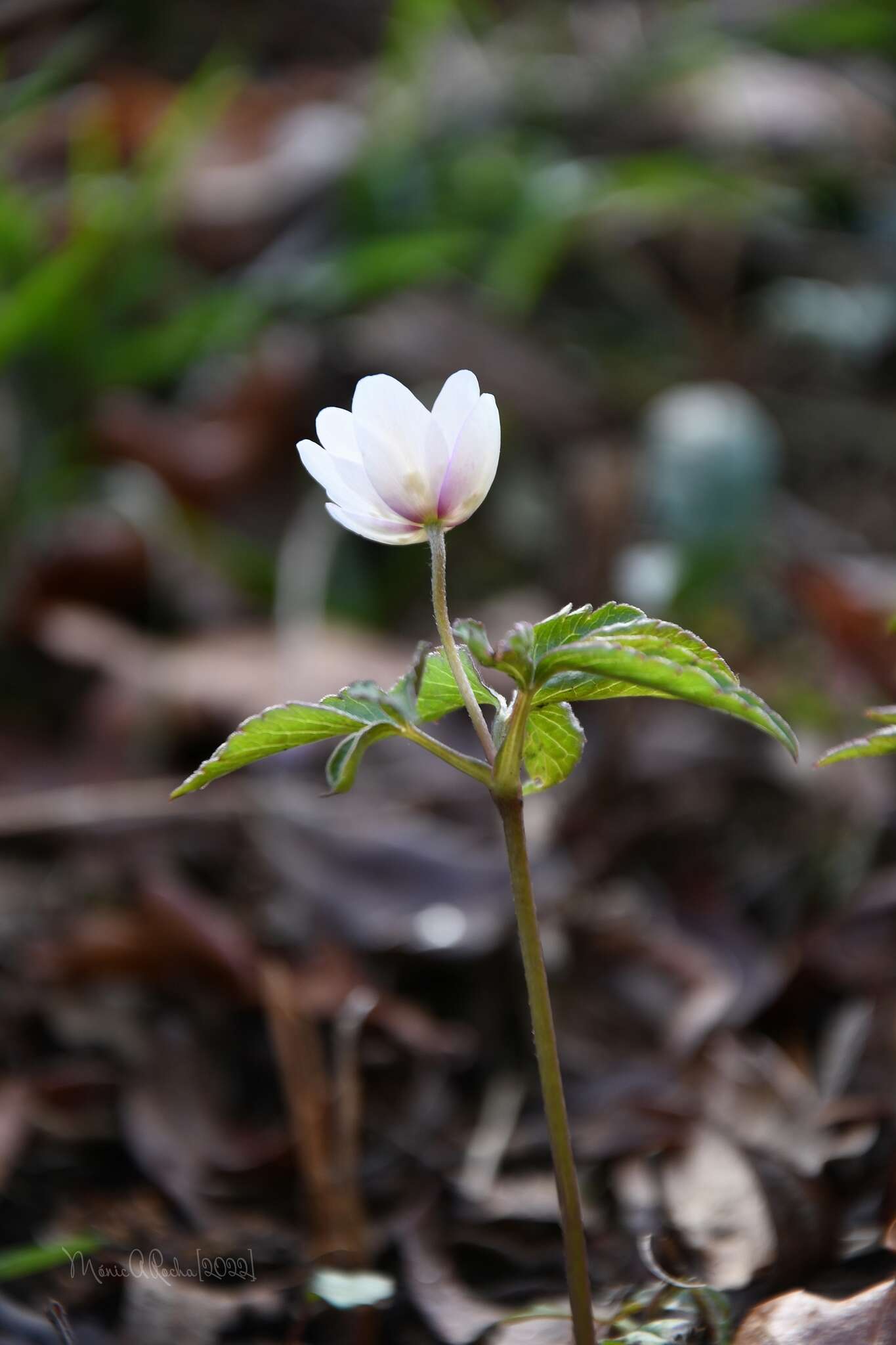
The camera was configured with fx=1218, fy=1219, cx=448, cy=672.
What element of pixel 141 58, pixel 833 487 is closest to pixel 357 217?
pixel 833 487

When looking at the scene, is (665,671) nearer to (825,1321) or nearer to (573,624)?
(573,624)

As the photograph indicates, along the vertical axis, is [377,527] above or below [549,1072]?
above

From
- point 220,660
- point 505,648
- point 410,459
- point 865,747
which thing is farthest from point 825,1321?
point 220,660

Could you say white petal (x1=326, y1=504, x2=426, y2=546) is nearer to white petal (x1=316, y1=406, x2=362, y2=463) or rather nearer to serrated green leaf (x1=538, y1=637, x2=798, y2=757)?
white petal (x1=316, y1=406, x2=362, y2=463)

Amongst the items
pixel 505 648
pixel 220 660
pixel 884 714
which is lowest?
pixel 220 660

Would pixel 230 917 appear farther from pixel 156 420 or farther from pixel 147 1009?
pixel 156 420

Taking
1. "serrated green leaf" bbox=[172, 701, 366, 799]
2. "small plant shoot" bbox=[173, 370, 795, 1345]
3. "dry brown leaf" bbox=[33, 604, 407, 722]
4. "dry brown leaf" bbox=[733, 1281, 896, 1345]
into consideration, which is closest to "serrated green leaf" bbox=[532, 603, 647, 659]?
"small plant shoot" bbox=[173, 370, 795, 1345]

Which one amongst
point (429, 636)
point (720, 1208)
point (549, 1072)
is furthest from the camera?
point (429, 636)

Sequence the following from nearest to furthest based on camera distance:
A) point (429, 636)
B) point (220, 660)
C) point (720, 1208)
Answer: point (720, 1208), point (220, 660), point (429, 636)

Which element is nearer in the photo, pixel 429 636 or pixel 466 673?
pixel 466 673
